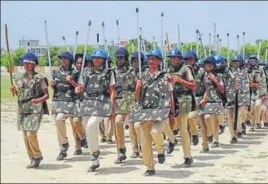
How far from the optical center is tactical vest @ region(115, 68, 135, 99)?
10.5 metres

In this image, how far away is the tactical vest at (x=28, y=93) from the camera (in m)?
9.09

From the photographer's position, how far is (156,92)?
28.4ft

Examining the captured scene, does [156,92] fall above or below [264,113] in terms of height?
above

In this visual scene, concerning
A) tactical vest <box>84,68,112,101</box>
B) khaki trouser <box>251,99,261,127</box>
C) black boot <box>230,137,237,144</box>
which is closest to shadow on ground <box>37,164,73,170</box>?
tactical vest <box>84,68,112,101</box>

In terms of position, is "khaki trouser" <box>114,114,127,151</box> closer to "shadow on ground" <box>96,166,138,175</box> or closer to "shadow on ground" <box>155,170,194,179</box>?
"shadow on ground" <box>96,166,138,175</box>

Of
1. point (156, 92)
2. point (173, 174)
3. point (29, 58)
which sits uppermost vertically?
point (29, 58)

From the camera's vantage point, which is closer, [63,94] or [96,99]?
[96,99]

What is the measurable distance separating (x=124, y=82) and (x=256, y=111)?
639 centimetres

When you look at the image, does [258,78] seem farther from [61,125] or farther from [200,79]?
[61,125]

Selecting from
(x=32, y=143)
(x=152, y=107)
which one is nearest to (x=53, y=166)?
(x=32, y=143)

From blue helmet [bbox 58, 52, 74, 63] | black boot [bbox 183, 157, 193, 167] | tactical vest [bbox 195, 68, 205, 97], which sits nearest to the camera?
black boot [bbox 183, 157, 193, 167]

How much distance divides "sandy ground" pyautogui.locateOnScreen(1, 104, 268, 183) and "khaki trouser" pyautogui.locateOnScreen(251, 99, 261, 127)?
3.06m

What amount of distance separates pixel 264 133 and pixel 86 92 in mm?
7186

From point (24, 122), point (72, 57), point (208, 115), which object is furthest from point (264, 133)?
point (24, 122)
